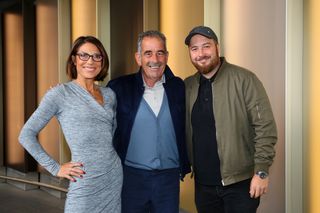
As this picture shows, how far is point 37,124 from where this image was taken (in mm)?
1820

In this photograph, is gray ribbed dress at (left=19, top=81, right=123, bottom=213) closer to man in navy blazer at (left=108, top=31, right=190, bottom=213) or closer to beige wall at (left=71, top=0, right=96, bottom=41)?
man in navy blazer at (left=108, top=31, right=190, bottom=213)

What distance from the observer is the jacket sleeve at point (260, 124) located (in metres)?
1.91

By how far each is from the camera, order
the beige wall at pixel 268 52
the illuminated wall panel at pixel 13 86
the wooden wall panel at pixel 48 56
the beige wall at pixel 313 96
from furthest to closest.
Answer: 1. the illuminated wall panel at pixel 13 86
2. the wooden wall panel at pixel 48 56
3. the beige wall at pixel 268 52
4. the beige wall at pixel 313 96

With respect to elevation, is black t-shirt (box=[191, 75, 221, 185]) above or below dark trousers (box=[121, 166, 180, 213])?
above

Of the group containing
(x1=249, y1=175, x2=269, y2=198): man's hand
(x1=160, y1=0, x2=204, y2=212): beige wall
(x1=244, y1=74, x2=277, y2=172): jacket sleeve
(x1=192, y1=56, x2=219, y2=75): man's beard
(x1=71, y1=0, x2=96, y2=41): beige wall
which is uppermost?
(x1=71, y1=0, x2=96, y2=41): beige wall

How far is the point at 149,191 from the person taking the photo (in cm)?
211

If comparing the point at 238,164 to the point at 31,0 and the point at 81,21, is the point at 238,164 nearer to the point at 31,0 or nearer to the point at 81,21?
the point at 81,21

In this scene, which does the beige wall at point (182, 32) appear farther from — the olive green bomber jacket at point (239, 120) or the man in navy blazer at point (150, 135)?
the olive green bomber jacket at point (239, 120)

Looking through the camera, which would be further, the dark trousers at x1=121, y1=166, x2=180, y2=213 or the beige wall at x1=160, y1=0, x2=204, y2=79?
the beige wall at x1=160, y1=0, x2=204, y2=79

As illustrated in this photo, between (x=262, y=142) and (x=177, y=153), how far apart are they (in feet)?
1.69

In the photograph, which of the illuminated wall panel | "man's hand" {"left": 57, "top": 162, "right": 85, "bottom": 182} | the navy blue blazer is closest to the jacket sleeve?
the navy blue blazer

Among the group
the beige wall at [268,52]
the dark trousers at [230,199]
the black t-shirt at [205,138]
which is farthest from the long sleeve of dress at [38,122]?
the beige wall at [268,52]

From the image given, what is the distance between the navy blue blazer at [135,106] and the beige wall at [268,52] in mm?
1016

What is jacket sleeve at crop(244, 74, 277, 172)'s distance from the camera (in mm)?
1912
